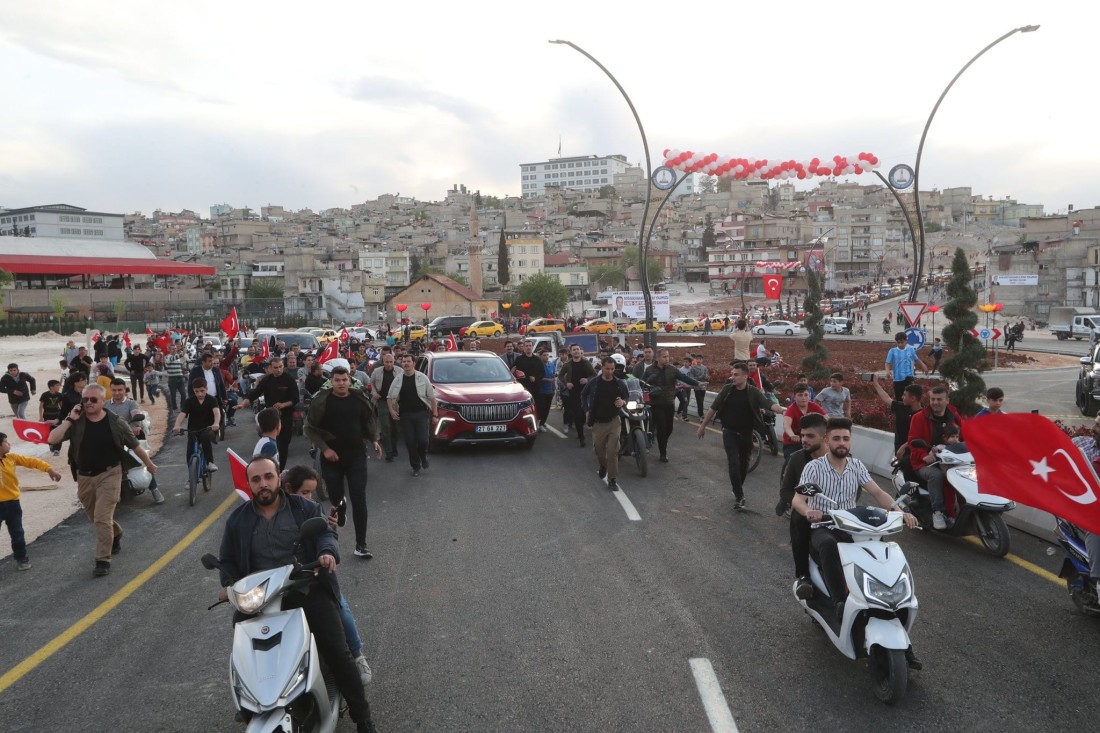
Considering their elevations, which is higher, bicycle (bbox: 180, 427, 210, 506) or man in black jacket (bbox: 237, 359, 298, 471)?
man in black jacket (bbox: 237, 359, 298, 471)

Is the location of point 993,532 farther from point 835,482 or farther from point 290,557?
point 290,557

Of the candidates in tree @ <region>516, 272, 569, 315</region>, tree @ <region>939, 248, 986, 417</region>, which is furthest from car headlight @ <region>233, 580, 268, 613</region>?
tree @ <region>516, 272, 569, 315</region>

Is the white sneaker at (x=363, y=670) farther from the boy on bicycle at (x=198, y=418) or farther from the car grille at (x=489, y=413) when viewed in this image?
the car grille at (x=489, y=413)

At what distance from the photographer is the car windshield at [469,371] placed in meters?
15.9

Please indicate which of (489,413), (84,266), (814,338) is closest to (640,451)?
(489,413)

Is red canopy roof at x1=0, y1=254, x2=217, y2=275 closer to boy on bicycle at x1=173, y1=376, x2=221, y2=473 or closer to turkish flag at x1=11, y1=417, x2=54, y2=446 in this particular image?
turkish flag at x1=11, y1=417, x2=54, y2=446

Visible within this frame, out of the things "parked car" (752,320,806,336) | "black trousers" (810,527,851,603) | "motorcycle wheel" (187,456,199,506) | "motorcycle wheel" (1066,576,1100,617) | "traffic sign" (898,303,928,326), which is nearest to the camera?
"black trousers" (810,527,851,603)

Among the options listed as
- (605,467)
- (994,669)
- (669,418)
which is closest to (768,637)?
(994,669)

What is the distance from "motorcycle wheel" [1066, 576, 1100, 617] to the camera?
→ 6.31 metres

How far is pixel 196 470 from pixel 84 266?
90045 millimetres

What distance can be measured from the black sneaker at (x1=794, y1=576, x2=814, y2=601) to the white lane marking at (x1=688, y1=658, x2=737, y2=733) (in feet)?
2.72

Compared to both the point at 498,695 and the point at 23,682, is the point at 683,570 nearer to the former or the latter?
the point at 498,695

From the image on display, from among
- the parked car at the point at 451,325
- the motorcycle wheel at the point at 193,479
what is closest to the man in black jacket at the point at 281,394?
the motorcycle wheel at the point at 193,479

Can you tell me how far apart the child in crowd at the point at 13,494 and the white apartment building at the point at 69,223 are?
139605 millimetres
